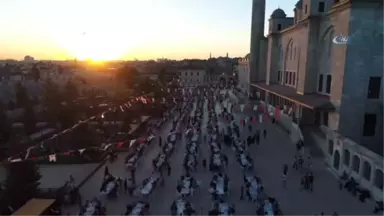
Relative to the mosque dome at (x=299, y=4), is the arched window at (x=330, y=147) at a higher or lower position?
lower

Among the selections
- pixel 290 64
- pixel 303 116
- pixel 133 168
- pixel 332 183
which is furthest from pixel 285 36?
pixel 133 168

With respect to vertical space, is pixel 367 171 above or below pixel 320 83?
below

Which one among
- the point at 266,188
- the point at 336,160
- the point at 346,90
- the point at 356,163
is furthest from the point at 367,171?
the point at 346,90

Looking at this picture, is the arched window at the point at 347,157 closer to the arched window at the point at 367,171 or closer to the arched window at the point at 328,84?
the arched window at the point at 367,171

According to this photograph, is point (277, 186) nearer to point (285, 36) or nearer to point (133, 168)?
point (133, 168)

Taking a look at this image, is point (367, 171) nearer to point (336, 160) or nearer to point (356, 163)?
point (356, 163)

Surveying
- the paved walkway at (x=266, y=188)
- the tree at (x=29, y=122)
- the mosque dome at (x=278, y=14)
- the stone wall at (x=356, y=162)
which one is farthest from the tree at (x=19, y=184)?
the mosque dome at (x=278, y=14)

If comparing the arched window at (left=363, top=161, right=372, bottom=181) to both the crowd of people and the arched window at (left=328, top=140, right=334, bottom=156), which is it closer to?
the arched window at (left=328, top=140, right=334, bottom=156)
